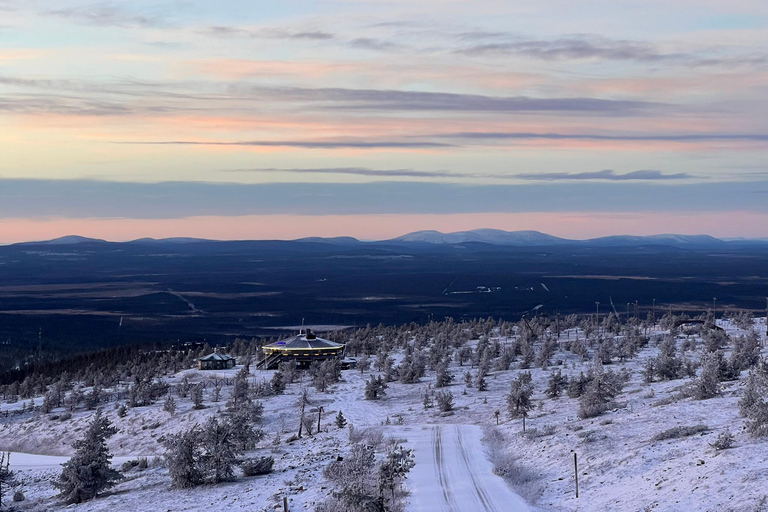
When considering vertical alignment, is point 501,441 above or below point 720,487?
below

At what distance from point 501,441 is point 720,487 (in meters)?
18.6

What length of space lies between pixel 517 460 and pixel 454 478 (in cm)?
527

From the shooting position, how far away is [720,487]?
28.3m

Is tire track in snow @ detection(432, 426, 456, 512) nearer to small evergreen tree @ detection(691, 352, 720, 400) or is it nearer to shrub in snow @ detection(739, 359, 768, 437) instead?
shrub in snow @ detection(739, 359, 768, 437)

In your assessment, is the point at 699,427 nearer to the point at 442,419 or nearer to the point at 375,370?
the point at 442,419

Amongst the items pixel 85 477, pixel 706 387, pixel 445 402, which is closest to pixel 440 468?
pixel 706 387

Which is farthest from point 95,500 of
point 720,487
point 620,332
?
point 620,332

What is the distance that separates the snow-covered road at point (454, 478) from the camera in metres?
32.3

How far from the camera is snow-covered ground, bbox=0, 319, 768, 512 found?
3047 centimetres

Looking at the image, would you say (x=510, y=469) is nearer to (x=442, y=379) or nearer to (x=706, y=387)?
(x=706, y=387)

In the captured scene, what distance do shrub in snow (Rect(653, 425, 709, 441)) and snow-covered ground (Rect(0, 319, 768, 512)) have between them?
1.31ft

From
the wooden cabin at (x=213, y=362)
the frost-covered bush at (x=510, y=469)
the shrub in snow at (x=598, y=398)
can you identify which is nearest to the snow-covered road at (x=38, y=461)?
the frost-covered bush at (x=510, y=469)

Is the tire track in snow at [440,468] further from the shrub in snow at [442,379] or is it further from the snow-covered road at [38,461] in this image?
the snow-covered road at [38,461]

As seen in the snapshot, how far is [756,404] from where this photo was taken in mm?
34656
